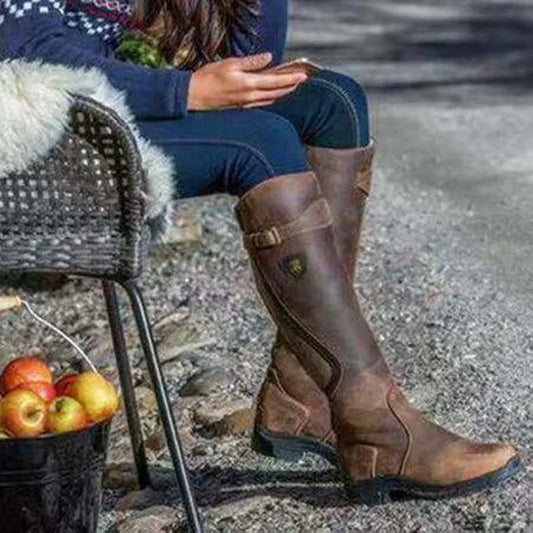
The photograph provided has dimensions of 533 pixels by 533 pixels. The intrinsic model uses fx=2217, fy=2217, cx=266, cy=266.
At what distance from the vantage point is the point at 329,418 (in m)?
4.97

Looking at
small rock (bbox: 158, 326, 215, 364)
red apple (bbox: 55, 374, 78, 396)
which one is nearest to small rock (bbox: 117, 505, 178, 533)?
red apple (bbox: 55, 374, 78, 396)

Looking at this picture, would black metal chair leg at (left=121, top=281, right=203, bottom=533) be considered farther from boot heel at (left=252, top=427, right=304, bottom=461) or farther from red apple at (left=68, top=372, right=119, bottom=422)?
boot heel at (left=252, top=427, right=304, bottom=461)

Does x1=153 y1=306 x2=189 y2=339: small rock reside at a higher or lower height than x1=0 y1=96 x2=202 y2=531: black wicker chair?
lower

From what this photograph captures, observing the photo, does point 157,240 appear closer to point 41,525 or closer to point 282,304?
point 282,304

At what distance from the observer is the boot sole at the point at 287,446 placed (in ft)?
16.2

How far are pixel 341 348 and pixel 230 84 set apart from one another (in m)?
0.59

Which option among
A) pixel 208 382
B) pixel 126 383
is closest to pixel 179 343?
pixel 208 382

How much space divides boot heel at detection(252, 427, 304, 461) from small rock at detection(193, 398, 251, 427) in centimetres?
49

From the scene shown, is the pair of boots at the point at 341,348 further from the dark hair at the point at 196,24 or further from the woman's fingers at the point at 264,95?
the dark hair at the point at 196,24

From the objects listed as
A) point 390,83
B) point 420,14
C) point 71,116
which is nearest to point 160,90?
point 71,116

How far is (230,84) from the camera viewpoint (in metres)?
4.50

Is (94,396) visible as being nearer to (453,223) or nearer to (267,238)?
(267,238)

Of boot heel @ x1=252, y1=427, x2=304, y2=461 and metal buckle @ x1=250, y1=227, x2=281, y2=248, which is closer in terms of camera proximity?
metal buckle @ x1=250, y1=227, x2=281, y2=248

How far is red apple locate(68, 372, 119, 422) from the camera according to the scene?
14.3ft
